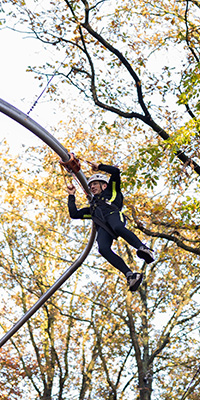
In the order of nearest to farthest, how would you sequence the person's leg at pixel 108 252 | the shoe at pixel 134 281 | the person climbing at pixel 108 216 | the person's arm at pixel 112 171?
the shoe at pixel 134 281 < the person climbing at pixel 108 216 < the person's leg at pixel 108 252 < the person's arm at pixel 112 171

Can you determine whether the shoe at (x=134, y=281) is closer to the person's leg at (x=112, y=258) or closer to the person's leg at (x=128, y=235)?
the person's leg at (x=112, y=258)

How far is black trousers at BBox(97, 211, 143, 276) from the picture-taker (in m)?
5.07

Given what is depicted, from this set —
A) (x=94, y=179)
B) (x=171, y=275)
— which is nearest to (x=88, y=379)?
(x=171, y=275)

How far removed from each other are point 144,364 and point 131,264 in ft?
8.79

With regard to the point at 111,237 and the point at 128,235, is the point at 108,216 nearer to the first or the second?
the point at 111,237

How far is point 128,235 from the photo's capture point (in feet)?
16.7

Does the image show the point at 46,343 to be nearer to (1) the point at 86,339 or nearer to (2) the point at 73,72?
(1) the point at 86,339

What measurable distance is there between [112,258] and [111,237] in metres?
0.38

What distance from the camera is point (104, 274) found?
15.5 meters

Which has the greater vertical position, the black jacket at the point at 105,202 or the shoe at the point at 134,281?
the black jacket at the point at 105,202

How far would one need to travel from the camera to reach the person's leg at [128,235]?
4748mm

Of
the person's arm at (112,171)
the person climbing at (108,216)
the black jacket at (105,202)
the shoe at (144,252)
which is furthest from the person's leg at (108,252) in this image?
the person's arm at (112,171)

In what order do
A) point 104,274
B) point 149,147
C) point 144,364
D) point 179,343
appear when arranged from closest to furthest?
point 149,147 → point 144,364 → point 179,343 → point 104,274

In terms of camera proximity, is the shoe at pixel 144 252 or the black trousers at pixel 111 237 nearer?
the shoe at pixel 144 252
